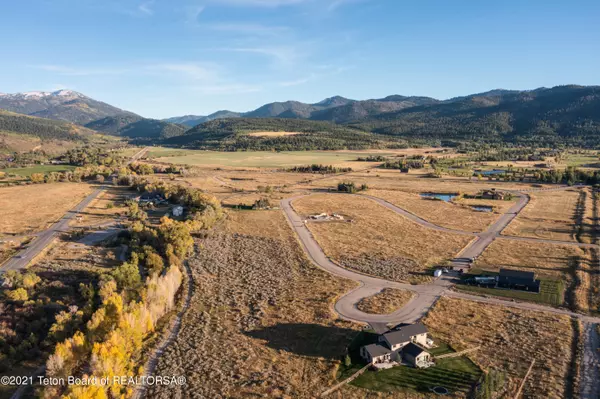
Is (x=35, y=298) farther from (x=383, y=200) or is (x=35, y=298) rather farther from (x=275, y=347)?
(x=383, y=200)

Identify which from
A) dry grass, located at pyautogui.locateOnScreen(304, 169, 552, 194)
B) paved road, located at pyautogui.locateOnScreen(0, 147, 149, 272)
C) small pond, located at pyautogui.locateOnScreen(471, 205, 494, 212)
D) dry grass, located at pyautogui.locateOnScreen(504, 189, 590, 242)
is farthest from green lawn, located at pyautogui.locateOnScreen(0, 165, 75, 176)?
dry grass, located at pyautogui.locateOnScreen(504, 189, 590, 242)

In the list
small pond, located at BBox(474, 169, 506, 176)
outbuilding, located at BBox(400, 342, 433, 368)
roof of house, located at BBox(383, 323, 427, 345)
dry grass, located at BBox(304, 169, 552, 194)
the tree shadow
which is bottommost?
the tree shadow

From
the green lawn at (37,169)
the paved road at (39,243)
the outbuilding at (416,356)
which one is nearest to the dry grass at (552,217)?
the outbuilding at (416,356)

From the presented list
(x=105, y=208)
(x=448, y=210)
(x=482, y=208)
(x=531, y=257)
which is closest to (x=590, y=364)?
(x=531, y=257)

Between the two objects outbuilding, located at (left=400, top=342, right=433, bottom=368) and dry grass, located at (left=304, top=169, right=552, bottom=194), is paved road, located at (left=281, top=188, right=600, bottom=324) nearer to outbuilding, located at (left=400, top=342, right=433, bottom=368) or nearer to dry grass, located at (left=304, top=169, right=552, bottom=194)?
outbuilding, located at (left=400, top=342, right=433, bottom=368)

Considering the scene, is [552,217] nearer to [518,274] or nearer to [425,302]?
[518,274]

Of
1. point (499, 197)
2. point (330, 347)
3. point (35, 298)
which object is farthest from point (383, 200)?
point (35, 298)

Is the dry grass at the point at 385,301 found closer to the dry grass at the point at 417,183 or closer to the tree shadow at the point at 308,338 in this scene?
the tree shadow at the point at 308,338
